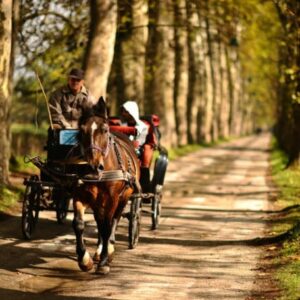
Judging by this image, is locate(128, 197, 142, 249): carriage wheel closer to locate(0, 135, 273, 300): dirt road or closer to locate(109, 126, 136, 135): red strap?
locate(0, 135, 273, 300): dirt road

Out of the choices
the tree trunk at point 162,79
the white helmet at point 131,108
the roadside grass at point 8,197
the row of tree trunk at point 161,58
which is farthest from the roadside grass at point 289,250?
the tree trunk at point 162,79

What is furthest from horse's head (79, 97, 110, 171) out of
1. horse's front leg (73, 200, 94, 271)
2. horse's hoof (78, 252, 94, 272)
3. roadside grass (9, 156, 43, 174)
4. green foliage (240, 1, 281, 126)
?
green foliage (240, 1, 281, 126)

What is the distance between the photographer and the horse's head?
9.53 metres

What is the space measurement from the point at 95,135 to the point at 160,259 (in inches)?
89.6

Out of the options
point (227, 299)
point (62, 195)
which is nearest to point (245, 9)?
point (62, 195)

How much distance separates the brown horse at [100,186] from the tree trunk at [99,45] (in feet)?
28.9

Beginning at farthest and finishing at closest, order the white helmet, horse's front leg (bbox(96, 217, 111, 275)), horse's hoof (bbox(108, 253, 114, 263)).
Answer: the white helmet → horse's hoof (bbox(108, 253, 114, 263)) → horse's front leg (bbox(96, 217, 111, 275))

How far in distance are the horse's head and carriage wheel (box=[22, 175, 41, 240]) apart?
2119mm

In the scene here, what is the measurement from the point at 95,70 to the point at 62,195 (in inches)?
305

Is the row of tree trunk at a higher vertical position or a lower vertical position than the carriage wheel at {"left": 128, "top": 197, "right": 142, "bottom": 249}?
higher

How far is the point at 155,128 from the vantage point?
13.7 metres

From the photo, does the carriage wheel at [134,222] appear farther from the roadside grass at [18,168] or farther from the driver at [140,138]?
the roadside grass at [18,168]

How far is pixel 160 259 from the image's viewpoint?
426 inches

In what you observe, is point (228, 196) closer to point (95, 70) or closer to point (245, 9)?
point (95, 70)
